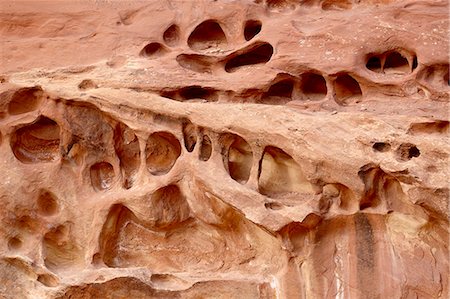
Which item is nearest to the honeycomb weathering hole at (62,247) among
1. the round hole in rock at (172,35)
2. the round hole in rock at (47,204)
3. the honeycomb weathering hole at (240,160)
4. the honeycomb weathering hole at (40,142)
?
the round hole in rock at (47,204)

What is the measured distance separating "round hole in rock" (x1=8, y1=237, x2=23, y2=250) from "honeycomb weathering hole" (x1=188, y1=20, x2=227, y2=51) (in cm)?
168

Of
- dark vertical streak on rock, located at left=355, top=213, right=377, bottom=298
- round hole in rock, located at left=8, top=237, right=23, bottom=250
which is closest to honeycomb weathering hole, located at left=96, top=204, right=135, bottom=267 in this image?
round hole in rock, located at left=8, top=237, right=23, bottom=250

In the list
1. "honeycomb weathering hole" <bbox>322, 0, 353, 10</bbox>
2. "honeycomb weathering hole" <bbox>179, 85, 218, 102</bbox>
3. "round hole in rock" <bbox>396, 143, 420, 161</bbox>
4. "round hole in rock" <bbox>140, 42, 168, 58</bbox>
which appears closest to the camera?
"round hole in rock" <bbox>396, 143, 420, 161</bbox>

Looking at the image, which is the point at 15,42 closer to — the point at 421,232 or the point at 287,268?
the point at 287,268

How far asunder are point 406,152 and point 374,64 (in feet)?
2.43

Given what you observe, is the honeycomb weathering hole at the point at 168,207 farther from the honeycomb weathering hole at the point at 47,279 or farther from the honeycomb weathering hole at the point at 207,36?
the honeycomb weathering hole at the point at 207,36

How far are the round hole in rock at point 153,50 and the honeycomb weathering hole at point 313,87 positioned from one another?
0.97 metres

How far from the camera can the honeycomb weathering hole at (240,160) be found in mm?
3998

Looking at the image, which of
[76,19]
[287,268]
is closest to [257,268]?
[287,268]

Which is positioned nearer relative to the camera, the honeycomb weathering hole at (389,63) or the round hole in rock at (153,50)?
the honeycomb weathering hole at (389,63)

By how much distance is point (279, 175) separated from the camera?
3941mm

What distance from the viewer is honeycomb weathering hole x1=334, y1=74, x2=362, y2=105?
12.6ft

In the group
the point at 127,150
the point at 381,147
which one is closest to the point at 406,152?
the point at 381,147

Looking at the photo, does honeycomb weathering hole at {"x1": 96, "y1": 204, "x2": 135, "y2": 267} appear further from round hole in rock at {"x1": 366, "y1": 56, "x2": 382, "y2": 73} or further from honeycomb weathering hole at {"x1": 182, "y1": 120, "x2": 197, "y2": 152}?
round hole in rock at {"x1": 366, "y1": 56, "x2": 382, "y2": 73}
